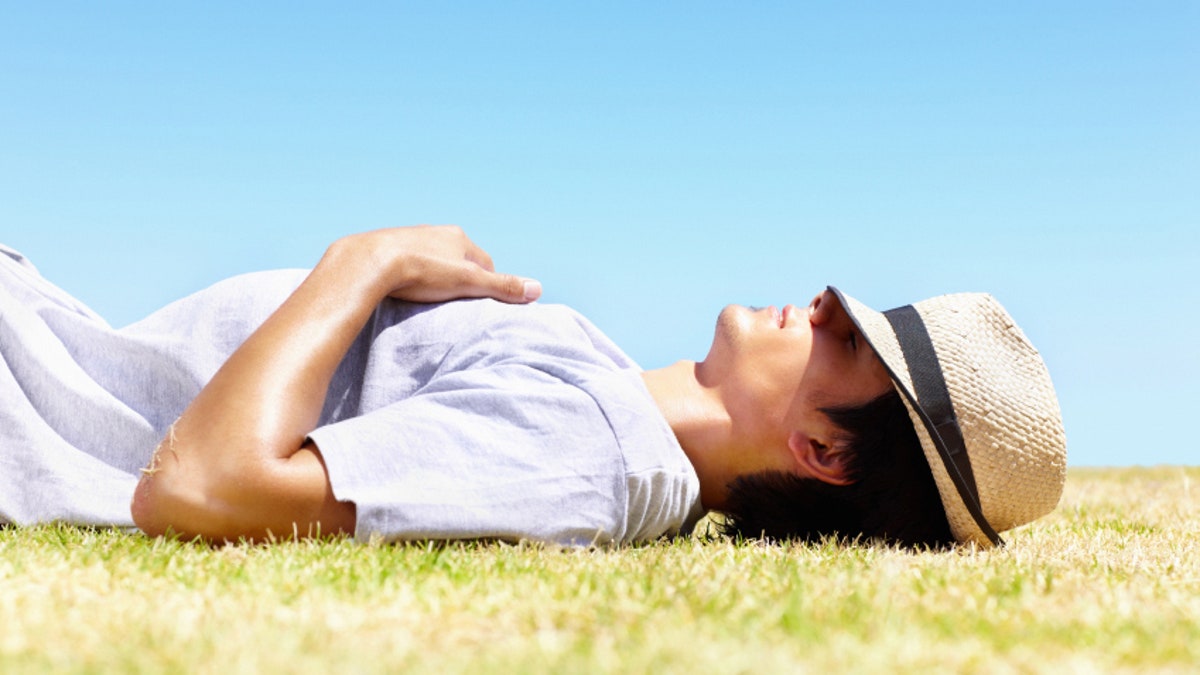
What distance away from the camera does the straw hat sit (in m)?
3.62

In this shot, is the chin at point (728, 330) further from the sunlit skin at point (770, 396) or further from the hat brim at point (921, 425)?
the hat brim at point (921, 425)

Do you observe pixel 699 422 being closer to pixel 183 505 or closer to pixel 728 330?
pixel 728 330

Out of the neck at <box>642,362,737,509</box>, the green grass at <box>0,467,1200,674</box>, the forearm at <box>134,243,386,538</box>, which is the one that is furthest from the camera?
the neck at <box>642,362,737,509</box>

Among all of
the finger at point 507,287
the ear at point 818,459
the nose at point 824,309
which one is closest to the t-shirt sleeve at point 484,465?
the finger at point 507,287

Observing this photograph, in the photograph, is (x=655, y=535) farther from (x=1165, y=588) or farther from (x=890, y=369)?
(x=1165, y=588)


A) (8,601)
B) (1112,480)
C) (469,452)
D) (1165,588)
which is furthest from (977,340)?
(1112,480)

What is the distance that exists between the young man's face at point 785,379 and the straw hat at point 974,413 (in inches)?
6.0

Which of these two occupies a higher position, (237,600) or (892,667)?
(892,667)

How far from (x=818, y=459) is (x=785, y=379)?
0.31 metres

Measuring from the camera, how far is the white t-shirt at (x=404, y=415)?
10.3 feet

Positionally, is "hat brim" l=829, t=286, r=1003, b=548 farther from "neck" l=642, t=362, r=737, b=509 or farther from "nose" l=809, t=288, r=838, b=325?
"neck" l=642, t=362, r=737, b=509

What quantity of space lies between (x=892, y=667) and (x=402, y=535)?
163 cm

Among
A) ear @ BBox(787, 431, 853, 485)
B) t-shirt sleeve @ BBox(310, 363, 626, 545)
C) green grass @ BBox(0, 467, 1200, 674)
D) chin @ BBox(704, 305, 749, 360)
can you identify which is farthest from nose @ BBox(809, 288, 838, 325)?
t-shirt sleeve @ BBox(310, 363, 626, 545)

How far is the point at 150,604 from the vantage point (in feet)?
7.80
